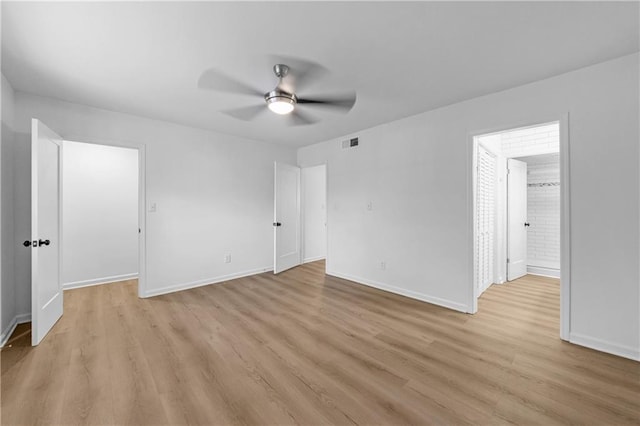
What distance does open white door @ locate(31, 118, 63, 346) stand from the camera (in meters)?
2.35

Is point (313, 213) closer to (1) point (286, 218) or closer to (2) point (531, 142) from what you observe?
(1) point (286, 218)

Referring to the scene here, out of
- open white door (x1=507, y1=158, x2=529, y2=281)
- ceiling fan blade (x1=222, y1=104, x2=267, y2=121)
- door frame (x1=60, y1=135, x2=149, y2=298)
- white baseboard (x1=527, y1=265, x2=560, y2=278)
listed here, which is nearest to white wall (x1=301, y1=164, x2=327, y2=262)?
ceiling fan blade (x1=222, y1=104, x2=267, y2=121)

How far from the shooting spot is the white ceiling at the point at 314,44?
1624mm

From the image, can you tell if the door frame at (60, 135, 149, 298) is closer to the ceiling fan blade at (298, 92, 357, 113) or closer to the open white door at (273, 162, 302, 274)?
the open white door at (273, 162, 302, 274)

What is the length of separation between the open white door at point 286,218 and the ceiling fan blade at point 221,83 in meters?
2.03

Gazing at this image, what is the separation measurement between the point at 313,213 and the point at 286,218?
1.23 metres

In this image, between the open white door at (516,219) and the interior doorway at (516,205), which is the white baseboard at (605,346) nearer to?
the interior doorway at (516,205)

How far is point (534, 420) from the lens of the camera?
1513mm

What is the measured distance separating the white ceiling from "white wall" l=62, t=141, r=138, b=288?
1544 millimetres

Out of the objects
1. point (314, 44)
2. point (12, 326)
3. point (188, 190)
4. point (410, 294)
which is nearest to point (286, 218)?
point (188, 190)

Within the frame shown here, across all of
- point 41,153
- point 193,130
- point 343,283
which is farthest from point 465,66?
point 41,153

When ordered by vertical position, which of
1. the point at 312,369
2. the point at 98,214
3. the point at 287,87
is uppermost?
the point at 287,87

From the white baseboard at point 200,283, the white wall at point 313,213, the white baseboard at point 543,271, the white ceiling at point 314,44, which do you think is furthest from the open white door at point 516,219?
the white baseboard at point 200,283

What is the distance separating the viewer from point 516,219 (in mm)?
4453
